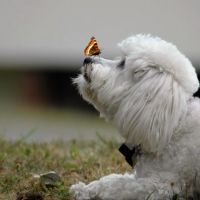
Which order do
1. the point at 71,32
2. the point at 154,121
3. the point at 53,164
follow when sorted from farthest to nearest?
1. the point at 71,32
2. the point at 53,164
3. the point at 154,121

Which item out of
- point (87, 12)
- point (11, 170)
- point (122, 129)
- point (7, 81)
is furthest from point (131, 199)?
point (7, 81)

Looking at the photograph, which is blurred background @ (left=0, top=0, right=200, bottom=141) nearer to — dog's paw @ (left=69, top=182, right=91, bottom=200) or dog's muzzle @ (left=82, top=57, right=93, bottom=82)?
dog's muzzle @ (left=82, top=57, right=93, bottom=82)

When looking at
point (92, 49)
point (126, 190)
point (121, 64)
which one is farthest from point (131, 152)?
point (92, 49)

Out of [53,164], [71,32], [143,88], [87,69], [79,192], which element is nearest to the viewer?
[143,88]

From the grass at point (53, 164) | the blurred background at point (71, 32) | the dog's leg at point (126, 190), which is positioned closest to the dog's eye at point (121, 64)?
the dog's leg at point (126, 190)

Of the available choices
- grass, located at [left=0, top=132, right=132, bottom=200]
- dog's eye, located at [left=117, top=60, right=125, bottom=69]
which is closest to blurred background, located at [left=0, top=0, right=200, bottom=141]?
grass, located at [left=0, top=132, right=132, bottom=200]

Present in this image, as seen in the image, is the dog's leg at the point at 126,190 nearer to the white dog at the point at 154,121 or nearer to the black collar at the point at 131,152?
the white dog at the point at 154,121

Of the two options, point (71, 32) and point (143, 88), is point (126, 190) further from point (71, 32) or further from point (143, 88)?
point (71, 32)
